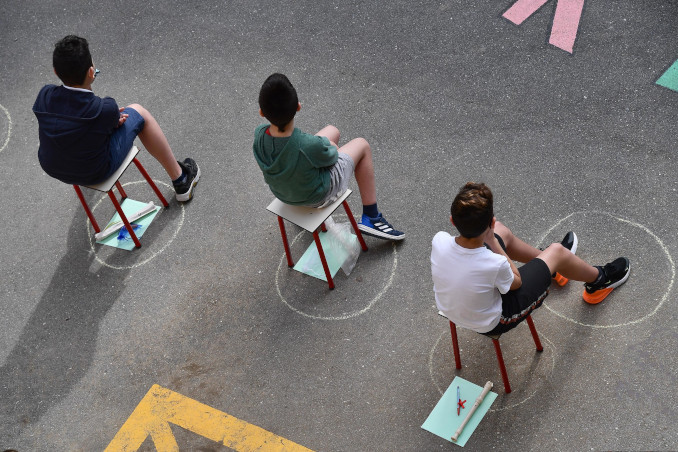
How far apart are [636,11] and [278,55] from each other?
108 inches

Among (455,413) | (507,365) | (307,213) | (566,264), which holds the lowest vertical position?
(455,413)

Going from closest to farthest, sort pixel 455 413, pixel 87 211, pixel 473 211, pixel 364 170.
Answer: pixel 473 211, pixel 455 413, pixel 364 170, pixel 87 211

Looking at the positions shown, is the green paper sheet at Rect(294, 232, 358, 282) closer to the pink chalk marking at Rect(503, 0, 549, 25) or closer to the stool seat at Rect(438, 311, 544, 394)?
the stool seat at Rect(438, 311, 544, 394)

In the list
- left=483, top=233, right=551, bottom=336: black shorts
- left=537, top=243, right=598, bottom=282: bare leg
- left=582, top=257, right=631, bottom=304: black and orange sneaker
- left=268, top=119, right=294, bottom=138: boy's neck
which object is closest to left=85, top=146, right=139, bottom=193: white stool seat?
left=268, top=119, right=294, bottom=138: boy's neck

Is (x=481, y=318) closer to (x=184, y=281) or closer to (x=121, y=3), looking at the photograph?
(x=184, y=281)

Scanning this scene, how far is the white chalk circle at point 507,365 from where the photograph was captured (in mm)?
3674

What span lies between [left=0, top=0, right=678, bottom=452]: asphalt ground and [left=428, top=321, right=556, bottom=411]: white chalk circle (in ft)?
0.04

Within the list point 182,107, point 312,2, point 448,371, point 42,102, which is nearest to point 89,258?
point 42,102

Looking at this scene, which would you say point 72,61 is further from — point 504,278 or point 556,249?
point 556,249

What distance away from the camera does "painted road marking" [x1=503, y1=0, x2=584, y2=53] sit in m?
5.33

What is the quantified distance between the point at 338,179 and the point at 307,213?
26 cm

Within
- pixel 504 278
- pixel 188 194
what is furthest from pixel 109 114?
pixel 504 278

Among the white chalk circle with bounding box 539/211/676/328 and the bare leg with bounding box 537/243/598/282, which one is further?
the white chalk circle with bounding box 539/211/676/328

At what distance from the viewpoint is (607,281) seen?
12.8 feet
